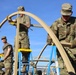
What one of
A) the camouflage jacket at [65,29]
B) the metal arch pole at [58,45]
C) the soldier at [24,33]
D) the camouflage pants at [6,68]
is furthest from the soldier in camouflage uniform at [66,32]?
the camouflage pants at [6,68]

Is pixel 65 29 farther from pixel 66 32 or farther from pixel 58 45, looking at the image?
pixel 58 45

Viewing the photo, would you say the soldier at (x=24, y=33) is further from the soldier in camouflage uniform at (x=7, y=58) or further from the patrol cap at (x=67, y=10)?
the patrol cap at (x=67, y=10)

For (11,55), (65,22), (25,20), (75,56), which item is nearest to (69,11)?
(65,22)

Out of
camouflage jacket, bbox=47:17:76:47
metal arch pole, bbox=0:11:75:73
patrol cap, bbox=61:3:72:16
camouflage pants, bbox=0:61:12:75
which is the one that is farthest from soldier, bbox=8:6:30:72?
patrol cap, bbox=61:3:72:16

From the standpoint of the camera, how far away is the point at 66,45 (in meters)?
5.29

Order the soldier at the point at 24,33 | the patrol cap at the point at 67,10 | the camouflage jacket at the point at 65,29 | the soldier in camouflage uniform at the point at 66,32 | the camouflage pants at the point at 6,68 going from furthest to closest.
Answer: the camouflage pants at the point at 6,68, the soldier at the point at 24,33, the camouflage jacket at the point at 65,29, the soldier in camouflage uniform at the point at 66,32, the patrol cap at the point at 67,10

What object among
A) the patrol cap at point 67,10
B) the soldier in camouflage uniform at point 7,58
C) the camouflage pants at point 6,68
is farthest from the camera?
the soldier in camouflage uniform at point 7,58

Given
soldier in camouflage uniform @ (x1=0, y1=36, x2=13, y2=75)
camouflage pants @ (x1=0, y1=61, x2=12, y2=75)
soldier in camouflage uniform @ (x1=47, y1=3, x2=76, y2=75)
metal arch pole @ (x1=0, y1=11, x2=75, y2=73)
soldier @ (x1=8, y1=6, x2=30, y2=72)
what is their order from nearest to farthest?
1. metal arch pole @ (x1=0, y1=11, x2=75, y2=73)
2. soldier in camouflage uniform @ (x1=47, y1=3, x2=76, y2=75)
3. soldier @ (x1=8, y1=6, x2=30, y2=72)
4. camouflage pants @ (x1=0, y1=61, x2=12, y2=75)
5. soldier in camouflage uniform @ (x1=0, y1=36, x2=13, y2=75)

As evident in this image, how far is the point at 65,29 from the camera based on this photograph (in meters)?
5.76

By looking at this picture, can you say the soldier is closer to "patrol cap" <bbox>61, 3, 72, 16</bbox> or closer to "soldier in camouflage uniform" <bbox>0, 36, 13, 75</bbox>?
"soldier in camouflage uniform" <bbox>0, 36, 13, 75</bbox>

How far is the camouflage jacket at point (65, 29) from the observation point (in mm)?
5730

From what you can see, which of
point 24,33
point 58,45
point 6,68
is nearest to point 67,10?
point 58,45

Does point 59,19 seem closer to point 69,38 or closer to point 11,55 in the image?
point 69,38

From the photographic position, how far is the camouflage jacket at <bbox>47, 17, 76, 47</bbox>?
18.8 ft
